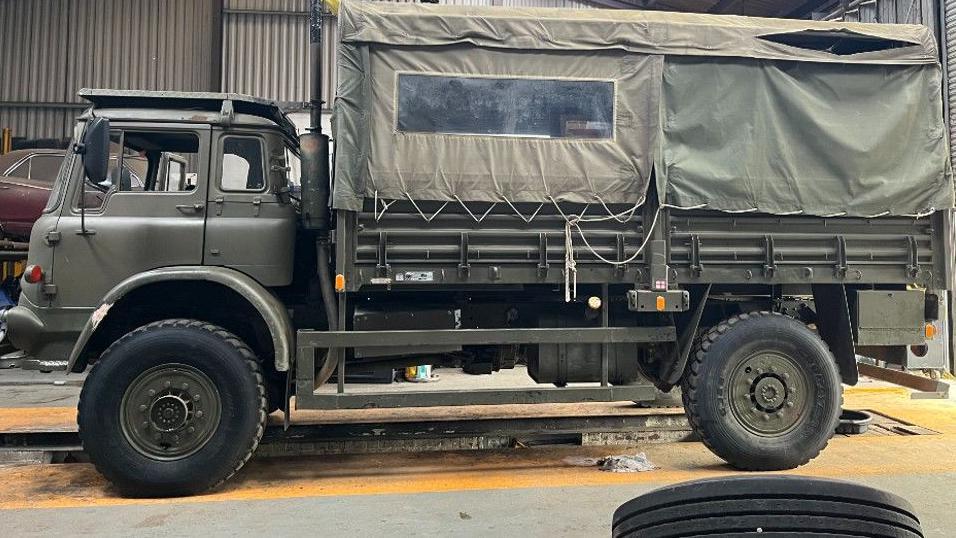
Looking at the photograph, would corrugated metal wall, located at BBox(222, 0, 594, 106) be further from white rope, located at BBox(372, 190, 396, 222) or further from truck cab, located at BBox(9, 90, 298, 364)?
white rope, located at BBox(372, 190, 396, 222)

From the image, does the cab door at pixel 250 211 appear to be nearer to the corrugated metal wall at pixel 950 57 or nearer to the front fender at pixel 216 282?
the front fender at pixel 216 282

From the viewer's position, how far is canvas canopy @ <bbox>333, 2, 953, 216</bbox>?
4648 millimetres

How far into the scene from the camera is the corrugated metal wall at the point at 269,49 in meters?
14.7

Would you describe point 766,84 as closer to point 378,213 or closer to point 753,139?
point 753,139

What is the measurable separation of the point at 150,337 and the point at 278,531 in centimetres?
170

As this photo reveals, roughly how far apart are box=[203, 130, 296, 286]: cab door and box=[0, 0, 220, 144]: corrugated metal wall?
1165 centimetres

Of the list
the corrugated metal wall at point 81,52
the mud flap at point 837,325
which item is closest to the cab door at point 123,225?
the mud flap at point 837,325

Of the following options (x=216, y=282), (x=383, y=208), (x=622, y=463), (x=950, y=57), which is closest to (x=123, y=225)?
(x=216, y=282)

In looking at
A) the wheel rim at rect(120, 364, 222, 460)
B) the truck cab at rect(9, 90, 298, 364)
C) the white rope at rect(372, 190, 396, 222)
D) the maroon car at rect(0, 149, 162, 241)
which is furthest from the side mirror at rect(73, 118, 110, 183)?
the maroon car at rect(0, 149, 162, 241)

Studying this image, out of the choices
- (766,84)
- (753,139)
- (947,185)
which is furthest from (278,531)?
(947,185)

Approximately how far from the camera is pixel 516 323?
207 inches

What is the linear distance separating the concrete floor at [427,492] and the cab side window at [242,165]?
2278mm

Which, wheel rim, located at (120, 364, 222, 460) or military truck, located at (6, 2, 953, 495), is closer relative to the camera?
wheel rim, located at (120, 364, 222, 460)

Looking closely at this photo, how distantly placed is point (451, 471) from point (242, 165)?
2914 millimetres
